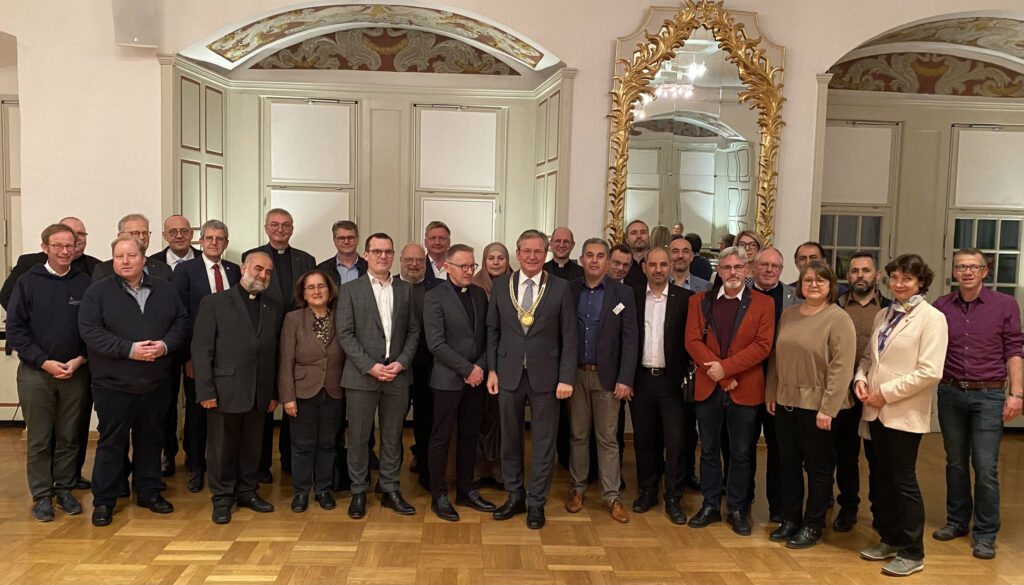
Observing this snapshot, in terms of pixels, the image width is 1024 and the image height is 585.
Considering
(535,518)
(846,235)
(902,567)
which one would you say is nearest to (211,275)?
(535,518)

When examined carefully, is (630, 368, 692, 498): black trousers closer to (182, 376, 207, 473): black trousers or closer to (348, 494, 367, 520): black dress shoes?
(348, 494, 367, 520): black dress shoes

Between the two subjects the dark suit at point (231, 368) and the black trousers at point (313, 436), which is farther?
the black trousers at point (313, 436)

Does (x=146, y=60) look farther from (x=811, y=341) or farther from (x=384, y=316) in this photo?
(x=811, y=341)

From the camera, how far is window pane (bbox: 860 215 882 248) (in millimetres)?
7371

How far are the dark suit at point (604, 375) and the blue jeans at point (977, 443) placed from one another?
1638mm

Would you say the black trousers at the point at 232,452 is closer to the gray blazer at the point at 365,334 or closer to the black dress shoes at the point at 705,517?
the gray blazer at the point at 365,334

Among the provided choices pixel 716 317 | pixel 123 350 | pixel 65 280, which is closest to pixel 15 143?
pixel 65 280

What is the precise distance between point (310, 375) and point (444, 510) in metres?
1.02

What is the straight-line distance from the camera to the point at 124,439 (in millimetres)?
4199

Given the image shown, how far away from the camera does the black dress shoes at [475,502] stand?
14.6 feet

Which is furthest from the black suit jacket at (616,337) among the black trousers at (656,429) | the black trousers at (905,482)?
the black trousers at (905,482)

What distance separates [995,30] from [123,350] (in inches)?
265

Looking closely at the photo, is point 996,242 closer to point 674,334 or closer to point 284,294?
point 674,334

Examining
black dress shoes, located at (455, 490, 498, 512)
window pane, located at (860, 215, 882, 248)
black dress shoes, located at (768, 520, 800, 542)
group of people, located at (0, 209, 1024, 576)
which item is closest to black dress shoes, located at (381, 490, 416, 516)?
group of people, located at (0, 209, 1024, 576)
